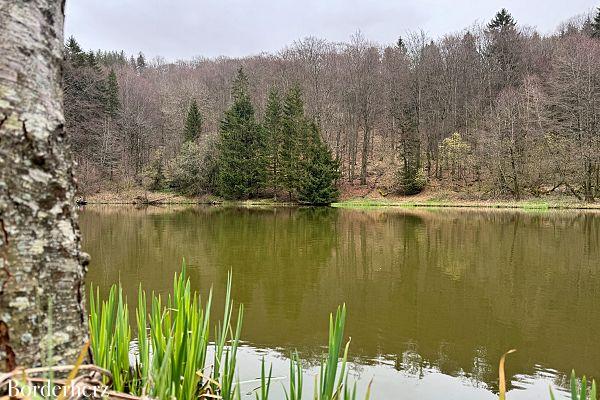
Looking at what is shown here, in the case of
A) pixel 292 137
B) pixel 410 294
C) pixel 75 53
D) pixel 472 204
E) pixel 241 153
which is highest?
pixel 75 53

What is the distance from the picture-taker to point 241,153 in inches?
1516

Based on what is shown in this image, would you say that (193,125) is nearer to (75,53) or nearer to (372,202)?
(75,53)

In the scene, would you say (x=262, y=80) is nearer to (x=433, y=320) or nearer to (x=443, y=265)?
(x=443, y=265)

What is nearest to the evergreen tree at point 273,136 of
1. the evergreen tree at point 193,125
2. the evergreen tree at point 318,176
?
the evergreen tree at point 318,176

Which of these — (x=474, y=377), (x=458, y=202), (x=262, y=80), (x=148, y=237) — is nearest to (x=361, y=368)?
(x=474, y=377)

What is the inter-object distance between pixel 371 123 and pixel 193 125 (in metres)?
15.8

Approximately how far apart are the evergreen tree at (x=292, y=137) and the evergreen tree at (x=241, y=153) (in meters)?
1.97

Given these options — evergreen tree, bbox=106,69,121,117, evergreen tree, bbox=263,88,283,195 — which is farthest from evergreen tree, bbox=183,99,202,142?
evergreen tree, bbox=106,69,121,117

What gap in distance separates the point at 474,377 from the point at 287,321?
8.61ft

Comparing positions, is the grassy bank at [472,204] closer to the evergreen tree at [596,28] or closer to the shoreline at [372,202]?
the shoreline at [372,202]

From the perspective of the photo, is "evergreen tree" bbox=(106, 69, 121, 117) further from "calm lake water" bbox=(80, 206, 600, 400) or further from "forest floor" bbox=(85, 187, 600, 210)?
"calm lake water" bbox=(80, 206, 600, 400)

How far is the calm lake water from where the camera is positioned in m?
4.71

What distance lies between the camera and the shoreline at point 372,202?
1115 inches

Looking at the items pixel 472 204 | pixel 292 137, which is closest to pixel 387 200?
pixel 472 204
